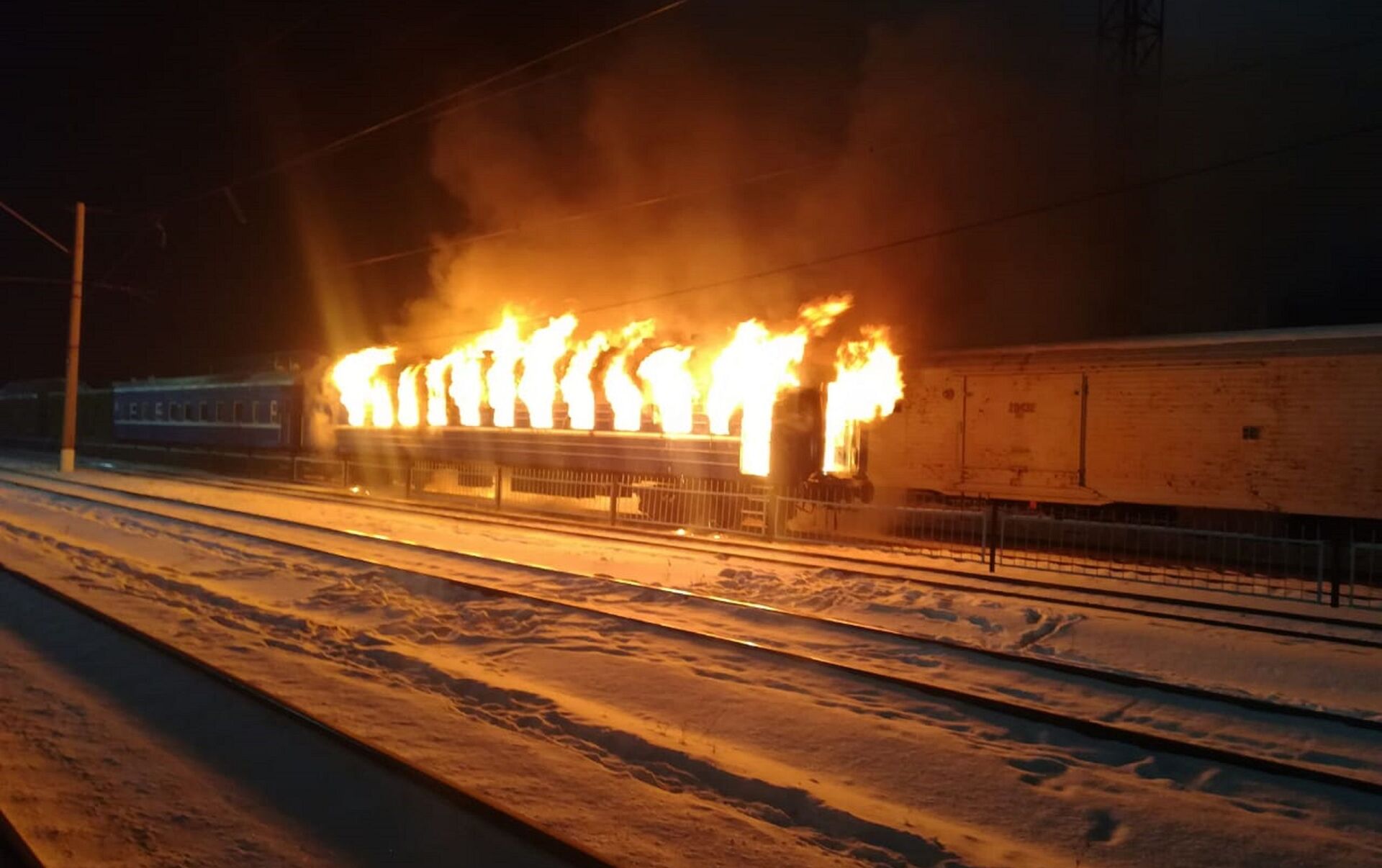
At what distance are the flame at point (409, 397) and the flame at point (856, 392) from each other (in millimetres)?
11867

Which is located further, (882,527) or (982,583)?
(882,527)

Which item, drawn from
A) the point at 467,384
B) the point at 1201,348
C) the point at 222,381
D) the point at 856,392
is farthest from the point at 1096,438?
the point at 222,381

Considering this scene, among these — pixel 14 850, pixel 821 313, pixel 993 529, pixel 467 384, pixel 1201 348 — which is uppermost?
pixel 821 313

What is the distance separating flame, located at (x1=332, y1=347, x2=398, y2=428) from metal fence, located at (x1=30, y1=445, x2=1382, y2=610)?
3792 mm

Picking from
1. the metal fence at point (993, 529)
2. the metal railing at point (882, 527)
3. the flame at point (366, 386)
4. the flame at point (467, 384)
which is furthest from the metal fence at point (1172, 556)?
the flame at point (366, 386)

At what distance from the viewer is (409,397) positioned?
2556 centimetres

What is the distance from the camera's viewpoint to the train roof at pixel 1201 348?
14836mm

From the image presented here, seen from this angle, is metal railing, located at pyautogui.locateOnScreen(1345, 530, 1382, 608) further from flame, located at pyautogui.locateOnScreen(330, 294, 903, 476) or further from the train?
flame, located at pyautogui.locateOnScreen(330, 294, 903, 476)

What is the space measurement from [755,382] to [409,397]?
12.1m

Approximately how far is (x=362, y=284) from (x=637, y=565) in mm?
38337

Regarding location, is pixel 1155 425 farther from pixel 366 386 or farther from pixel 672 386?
pixel 366 386

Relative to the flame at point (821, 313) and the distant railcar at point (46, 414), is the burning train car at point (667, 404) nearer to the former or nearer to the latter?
the flame at point (821, 313)

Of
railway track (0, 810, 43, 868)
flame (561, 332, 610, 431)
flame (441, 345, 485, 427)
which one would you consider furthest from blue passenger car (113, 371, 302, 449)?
railway track (0, 810, 43, 868)

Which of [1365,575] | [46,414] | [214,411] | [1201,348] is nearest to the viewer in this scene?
[1365,575]
